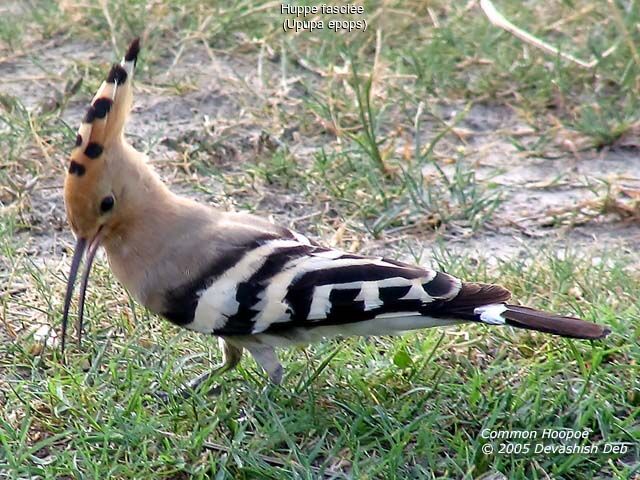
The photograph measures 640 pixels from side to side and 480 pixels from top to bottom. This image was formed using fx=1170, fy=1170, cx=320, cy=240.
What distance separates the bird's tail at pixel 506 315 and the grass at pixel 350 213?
177 millimetres

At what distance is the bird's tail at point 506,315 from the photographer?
2.37 meters

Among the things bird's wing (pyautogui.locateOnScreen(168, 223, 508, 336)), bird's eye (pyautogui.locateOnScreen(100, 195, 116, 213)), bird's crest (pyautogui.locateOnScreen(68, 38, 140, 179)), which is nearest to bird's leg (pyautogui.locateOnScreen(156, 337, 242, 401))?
bird's wing (pyautogui.locateOnScreen(168, 223, 508, 336))

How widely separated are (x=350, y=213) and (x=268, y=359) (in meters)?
1.04

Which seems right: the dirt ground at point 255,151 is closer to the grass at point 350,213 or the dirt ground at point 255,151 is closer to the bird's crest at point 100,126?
the grass at point 350,213

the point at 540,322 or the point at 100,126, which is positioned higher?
the point at 100,126

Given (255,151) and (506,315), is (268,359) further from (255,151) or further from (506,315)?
(255,151)

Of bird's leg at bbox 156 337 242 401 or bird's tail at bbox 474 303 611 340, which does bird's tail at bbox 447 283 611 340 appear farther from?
bird's leg at bbox 156 337 242 401

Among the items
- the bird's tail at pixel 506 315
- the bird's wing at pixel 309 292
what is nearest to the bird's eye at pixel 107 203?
the bird's wing at pixel 309 292

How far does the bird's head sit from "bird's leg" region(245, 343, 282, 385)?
0.41 meters

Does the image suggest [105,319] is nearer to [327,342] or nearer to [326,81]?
[327,342]

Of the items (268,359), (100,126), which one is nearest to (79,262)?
(100,126)

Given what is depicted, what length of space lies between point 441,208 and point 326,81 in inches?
36.3

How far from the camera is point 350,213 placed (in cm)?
354

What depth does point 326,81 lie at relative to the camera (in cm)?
425
